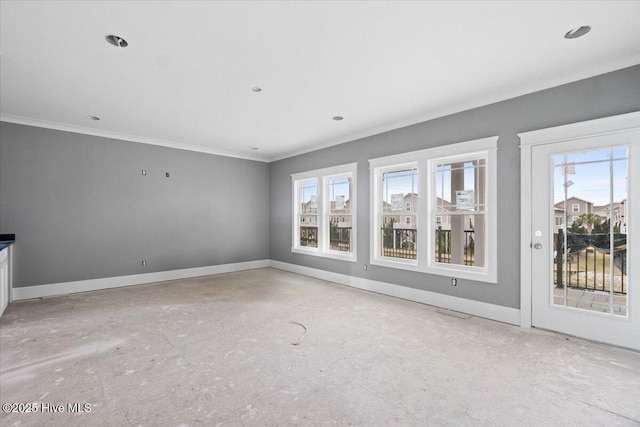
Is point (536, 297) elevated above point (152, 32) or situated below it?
below

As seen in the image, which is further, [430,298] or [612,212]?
[430,298]

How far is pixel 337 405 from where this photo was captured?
2115 mm

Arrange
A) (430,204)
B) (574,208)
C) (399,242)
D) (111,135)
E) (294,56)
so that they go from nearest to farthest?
(294,56)
(574,208)
(430,204)
(399,242)
(111,135)

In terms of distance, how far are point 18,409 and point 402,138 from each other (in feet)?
16.6

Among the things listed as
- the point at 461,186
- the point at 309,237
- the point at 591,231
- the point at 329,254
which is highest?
the point at 461,186

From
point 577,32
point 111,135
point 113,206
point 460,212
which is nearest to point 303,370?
point 460,212

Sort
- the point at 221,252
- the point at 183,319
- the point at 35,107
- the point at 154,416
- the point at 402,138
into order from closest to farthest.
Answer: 1. the point at 154,416
2. the point at 183,319
3. the point at 35,107
4. the point at 402,138
5. the point at 221,252

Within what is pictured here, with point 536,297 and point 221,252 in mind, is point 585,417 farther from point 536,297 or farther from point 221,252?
point 221,252

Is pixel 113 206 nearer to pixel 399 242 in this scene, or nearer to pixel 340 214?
pixel 340 214

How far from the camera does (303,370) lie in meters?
2.58

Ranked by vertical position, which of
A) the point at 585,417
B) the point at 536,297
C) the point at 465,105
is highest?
the point at 465,105

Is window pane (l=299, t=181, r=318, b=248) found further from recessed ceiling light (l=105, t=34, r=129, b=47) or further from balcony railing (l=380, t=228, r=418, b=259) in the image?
recessed ceiling light (l=105, t=34, r=129, b=47)

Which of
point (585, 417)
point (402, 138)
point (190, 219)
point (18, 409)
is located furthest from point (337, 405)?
point (190, 219)

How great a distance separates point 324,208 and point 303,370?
4080 millimetres
